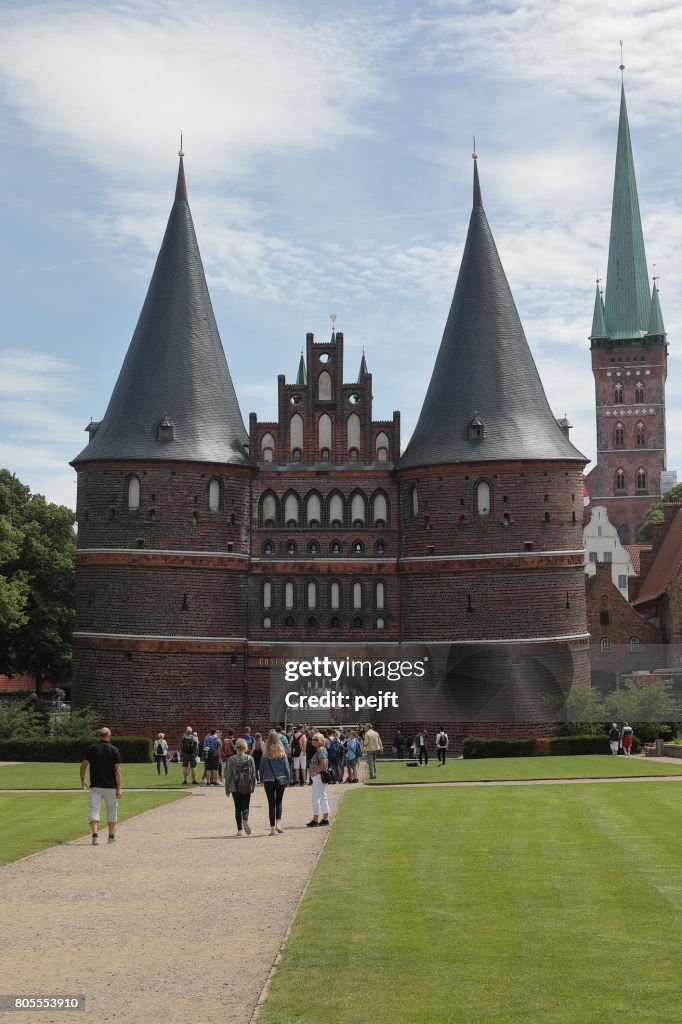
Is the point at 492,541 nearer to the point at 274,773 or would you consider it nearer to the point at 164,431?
the point at 164,431

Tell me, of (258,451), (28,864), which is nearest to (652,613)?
(258,451)

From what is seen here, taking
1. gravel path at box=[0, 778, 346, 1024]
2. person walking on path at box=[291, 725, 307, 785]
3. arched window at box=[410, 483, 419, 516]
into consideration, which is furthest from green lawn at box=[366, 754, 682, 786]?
arched window at box=[410, 483, 419, 516]

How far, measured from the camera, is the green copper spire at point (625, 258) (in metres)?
121

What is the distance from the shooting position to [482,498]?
165ft

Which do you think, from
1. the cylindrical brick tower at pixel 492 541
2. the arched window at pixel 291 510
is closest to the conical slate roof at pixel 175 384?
the arched window at pixel 291 510

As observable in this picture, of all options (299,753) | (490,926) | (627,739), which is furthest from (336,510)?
(490,926)

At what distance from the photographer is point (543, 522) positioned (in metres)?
50.3

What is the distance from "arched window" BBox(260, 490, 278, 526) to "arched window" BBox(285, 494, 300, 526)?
447mm

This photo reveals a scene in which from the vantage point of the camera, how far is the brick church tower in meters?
130

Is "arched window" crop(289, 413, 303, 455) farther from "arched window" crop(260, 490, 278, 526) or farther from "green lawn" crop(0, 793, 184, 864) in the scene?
"green lawn" crop(0, 793, 184, 864)

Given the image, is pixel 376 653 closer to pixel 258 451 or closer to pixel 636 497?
pixel 258 451

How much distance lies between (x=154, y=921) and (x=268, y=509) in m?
40.2

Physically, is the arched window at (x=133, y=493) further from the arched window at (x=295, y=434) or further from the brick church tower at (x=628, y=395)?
the brick church tower at (x=628, y=395)

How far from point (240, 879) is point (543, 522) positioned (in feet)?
118
